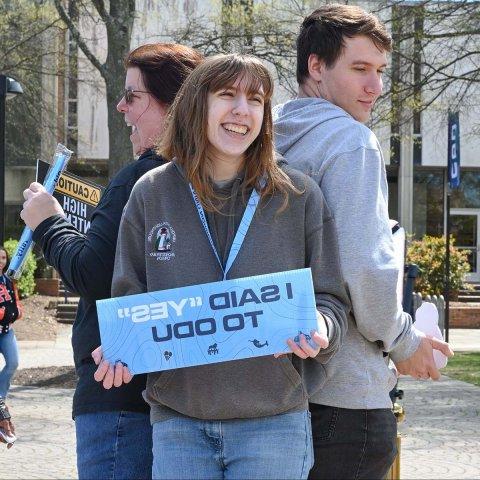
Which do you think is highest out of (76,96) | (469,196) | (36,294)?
(76,96)

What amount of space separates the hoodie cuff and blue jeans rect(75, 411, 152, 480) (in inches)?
28.2

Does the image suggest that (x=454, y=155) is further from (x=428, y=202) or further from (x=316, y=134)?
(x=316, y=134)

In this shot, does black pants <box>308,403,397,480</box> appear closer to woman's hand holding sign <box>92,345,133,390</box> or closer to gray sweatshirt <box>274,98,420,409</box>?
gray sweatshirt <box>274,98,420,409</box>

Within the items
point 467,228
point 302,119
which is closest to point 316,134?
point 302,119

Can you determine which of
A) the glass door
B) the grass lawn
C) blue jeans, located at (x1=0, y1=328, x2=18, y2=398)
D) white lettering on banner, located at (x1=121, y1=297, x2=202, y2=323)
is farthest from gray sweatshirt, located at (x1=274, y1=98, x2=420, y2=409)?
the glass door

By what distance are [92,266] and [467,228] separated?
3759 centimetres

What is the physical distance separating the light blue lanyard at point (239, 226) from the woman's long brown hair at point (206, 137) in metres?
0.02

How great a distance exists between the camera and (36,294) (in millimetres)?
28344

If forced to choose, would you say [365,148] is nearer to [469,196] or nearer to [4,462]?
[4,462]

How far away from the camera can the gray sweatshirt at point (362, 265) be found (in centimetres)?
249

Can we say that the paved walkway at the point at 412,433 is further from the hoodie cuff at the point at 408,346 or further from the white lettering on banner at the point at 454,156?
the white lettering on banner at the point at 454,156

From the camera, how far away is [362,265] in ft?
8.11

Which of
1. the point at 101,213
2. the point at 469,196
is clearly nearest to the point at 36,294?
the point at 469,196

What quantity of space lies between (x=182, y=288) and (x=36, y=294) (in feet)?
87.5
